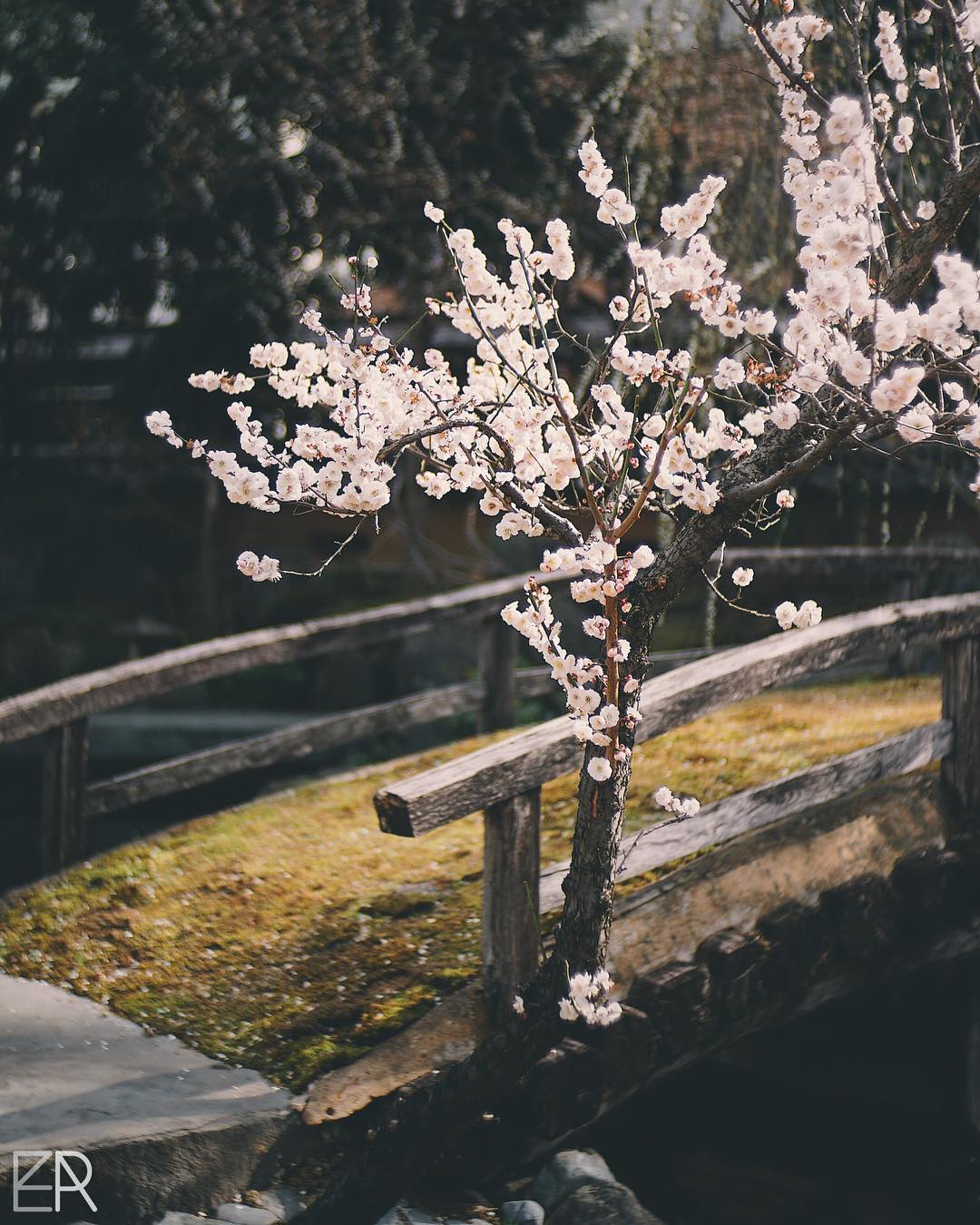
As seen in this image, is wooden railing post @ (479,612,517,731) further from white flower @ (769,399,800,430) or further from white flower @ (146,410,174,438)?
white flower @ (769,399,800,430)

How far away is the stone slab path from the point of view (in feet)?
9.38

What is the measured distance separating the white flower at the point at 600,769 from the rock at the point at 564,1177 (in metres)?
1.22

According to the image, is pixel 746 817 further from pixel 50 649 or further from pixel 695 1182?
pixel 50 649

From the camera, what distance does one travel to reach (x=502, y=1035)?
119 inches

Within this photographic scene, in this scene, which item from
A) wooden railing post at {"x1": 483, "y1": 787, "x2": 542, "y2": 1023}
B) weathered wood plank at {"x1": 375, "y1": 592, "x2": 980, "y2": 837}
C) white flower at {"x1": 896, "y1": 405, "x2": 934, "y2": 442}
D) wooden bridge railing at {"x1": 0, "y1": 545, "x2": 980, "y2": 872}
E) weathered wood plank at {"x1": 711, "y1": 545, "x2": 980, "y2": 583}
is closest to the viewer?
white flower at {"x1": 896, "y1": 405, "x2": 934, "y2": 442}

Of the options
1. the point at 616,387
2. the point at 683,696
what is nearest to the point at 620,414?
the point at 616,387

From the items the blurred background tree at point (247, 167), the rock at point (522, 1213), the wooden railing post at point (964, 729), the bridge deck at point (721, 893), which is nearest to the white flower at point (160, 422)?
the bridge deck at point (721, 893)

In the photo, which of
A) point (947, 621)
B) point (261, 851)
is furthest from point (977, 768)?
point (261, 851)

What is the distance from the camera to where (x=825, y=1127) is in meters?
4.88

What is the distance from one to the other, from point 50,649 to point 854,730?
7597 millimetres

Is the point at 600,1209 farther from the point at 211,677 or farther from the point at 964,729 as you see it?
the point at 211,677

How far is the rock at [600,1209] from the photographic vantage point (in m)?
3.17

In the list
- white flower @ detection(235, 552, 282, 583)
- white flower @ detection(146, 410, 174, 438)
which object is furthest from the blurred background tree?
white flower @ detection(235, 552, 282, 583)

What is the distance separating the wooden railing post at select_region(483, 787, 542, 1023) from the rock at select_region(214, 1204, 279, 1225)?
0.81 meters
